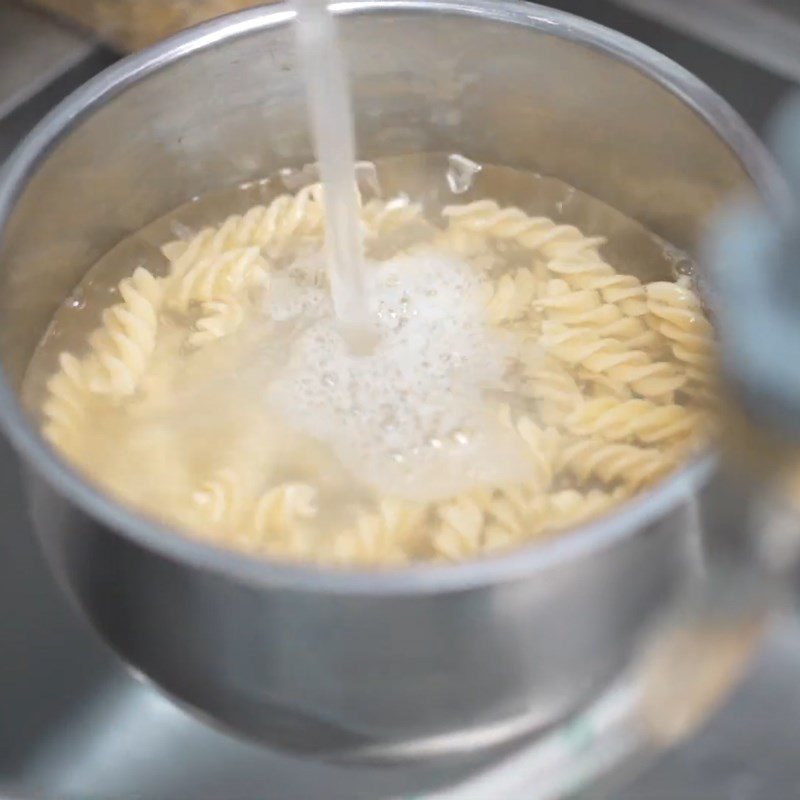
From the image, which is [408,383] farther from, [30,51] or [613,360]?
[30,51]

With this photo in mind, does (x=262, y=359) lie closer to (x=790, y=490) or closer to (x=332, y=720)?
(x=332, y=720)

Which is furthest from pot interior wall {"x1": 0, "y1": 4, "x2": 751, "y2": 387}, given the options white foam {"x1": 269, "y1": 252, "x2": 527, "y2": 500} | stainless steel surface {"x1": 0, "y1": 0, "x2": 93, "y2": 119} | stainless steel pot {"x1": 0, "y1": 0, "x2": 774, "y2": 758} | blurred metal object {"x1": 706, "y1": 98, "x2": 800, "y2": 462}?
A: blurred metal object {"x1": 706, "y1": 98, "x2": 800, "y2": 462}

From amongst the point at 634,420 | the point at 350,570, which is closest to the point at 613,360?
the point at 634,420

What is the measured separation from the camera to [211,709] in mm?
805

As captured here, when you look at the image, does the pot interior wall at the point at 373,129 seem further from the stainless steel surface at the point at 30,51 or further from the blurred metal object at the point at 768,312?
the blurred metal object at the point at 768,312

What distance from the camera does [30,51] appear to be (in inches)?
48.8

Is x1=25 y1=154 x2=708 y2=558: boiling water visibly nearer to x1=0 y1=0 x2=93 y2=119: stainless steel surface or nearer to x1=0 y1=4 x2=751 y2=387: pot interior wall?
x1=0 y1=4 x2=751 y2=387: pot interior wall

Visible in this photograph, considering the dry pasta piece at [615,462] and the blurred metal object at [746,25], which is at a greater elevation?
the blurred metal object at [746,25]

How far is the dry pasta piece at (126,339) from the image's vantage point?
0.96 metres

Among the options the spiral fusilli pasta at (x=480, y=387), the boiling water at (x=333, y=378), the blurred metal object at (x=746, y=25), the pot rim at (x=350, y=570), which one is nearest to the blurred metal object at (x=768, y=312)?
the pot rim at (x=350, y=570)

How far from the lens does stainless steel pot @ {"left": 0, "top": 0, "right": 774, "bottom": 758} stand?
0.64 meters

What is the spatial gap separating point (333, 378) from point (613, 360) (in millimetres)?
242

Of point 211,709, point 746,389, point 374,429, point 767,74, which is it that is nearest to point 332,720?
point 211,709

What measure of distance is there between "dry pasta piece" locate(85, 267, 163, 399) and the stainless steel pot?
56 millimetres
